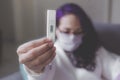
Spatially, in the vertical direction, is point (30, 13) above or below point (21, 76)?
above

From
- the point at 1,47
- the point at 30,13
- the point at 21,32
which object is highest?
the point at 30,13

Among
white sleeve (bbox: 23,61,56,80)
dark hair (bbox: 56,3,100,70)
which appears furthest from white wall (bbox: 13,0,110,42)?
white sleeve (bbox: 23,61,56,80)

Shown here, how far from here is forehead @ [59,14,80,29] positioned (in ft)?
2.72

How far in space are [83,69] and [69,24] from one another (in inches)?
6.4

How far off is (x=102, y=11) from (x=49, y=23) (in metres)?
0.85

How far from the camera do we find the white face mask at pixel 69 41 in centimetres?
85

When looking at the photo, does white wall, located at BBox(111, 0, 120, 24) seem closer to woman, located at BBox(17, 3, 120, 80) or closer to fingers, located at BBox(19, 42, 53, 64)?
woman, located at BBox(17, 3, 120, 80)

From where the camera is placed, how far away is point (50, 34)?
0.63m

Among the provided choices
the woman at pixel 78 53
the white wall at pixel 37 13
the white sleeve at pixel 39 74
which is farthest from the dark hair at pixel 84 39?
the white wall at pixel 37 13

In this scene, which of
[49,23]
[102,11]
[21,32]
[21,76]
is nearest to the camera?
[49,23]

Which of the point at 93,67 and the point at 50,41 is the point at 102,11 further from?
the point at 50,41

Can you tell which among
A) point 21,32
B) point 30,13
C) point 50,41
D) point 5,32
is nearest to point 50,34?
point 50,41

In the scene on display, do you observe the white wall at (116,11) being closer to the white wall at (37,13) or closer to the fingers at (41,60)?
the white wall at (37,13)

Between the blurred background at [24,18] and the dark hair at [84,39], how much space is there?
1.72ft
